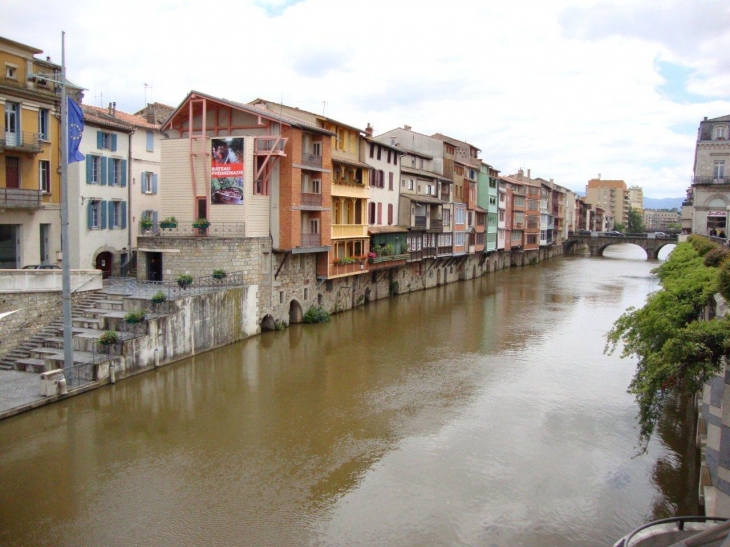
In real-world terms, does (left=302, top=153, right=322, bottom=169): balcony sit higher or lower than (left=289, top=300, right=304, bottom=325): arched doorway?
higher

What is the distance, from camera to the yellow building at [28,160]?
96.8 ft

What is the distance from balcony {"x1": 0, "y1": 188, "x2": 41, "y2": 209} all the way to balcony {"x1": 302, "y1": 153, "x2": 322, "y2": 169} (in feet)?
45.5

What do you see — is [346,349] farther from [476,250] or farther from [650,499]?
[476,250]

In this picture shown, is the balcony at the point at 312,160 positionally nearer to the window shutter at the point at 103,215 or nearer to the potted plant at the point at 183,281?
the potted plant at the point at 183,281

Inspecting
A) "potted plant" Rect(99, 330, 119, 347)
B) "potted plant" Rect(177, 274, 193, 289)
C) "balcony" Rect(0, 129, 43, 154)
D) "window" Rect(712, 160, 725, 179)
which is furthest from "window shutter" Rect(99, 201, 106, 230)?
"window" Rect(712, 160, 725, 179)

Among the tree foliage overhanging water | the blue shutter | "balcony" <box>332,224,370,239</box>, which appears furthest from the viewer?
"balcony" <box>332,224,370,239</box>

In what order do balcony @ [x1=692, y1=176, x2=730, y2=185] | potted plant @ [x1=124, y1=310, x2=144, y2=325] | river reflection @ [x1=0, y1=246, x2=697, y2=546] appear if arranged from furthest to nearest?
balcony @ [x1=692, y1=176, x2=730, y2=185], potted plant @ [x1=124, y1=310, x2=144, y2=325], river reflection @ [x1=0, y1=246, x2=697, y2=546]

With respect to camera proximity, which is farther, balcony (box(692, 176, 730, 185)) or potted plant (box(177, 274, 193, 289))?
balcony (box(692, 176, 730, 185))

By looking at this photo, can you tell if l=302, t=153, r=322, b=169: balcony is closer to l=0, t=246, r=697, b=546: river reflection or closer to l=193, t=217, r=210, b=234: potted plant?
l=193, t=217, r=210, b=234: potted plant

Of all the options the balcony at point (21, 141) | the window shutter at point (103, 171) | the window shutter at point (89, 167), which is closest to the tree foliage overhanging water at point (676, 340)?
the balcony at point (21, 141)

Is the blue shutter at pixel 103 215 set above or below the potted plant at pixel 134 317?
above

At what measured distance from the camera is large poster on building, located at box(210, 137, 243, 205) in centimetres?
3422

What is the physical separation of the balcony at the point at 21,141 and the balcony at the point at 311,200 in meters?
13.7

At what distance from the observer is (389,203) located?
169 ft
